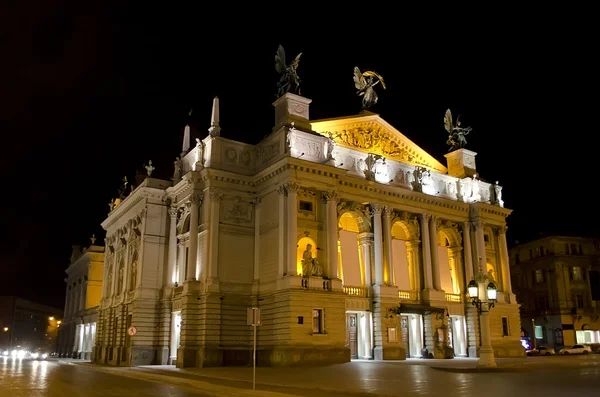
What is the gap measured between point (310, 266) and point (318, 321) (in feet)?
12.1

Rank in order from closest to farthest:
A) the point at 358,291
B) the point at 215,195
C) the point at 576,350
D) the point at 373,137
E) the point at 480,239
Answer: the point at 215,195 < the point at 358,291 < the point at 373,137 < the point at 480,239 < the point at 576,350

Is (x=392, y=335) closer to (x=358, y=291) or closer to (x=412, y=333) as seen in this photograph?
(x=412, y=333)

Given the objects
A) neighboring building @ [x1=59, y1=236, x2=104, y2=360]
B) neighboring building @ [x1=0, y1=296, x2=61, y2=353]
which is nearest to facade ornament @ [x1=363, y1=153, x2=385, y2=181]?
neighboring building @ [x1=59, y1=236, x2=104, y2=360]

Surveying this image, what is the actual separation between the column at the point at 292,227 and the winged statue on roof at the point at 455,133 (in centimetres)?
2272

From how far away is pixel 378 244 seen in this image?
1735 inches

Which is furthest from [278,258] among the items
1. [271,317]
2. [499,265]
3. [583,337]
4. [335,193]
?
[583,337]

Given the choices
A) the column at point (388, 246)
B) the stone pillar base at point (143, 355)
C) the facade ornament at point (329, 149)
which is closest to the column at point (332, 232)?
the facade ornament at point (329, 149)

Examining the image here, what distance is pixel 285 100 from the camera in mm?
41781

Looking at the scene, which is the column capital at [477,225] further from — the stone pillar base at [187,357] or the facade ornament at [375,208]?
the stone pillar base at [187,357]

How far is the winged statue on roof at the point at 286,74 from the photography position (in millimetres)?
42500

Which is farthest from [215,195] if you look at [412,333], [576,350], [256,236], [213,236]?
[576,350]

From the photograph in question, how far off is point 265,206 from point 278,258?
176 inches

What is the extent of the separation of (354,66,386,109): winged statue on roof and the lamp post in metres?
21.8

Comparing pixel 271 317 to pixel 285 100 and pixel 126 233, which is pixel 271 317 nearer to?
pixel 285 100
